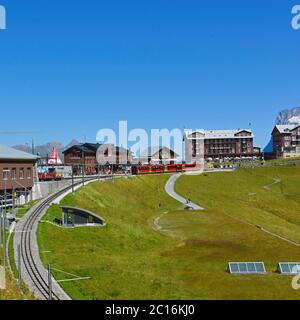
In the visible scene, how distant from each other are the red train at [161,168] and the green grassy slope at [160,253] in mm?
43717

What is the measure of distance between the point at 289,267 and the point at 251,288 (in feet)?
20.9

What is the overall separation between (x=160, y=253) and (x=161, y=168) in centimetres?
8851

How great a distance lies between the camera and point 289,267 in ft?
134

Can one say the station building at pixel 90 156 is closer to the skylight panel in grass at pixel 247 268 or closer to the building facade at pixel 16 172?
the building facade at pixel 16 172

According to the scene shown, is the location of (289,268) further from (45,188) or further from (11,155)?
(45,188)

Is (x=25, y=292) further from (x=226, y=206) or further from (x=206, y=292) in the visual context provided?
(x=226, y=206)

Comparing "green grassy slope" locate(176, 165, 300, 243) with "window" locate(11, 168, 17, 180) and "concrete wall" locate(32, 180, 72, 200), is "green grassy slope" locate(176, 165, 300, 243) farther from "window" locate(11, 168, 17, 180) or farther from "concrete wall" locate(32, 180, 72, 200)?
"window" locate(11, 168, 17, 180)

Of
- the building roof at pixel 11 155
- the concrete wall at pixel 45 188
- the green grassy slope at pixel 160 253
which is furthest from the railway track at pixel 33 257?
the concrete wall at pixel 45 188

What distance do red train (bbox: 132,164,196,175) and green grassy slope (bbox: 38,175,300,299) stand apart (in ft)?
143

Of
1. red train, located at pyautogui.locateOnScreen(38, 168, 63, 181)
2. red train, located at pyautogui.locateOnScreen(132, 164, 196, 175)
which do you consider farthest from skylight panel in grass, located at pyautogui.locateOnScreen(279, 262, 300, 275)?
red train, located at pyautogui.locateOnScreen(132, 164, 196, 175)

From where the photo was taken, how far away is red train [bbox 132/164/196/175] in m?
125
